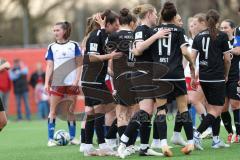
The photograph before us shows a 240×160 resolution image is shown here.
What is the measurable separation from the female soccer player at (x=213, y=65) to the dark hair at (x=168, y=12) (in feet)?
3.75

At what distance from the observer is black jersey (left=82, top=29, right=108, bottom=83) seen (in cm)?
1120

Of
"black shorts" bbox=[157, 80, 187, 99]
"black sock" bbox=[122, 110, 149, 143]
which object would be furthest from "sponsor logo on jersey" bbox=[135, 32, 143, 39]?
"black sock" bbox=[122, 110, 149, 143]

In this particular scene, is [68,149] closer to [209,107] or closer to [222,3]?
[209,107]

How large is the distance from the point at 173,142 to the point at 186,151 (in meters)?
1.52

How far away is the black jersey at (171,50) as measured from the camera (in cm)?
1041

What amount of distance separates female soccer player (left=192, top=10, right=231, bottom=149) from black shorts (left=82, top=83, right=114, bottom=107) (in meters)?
1.67

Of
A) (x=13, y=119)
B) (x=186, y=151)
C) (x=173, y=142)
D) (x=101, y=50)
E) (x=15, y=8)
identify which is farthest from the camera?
(x=15, y=8)

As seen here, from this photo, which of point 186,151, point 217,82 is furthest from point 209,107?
point 186,151

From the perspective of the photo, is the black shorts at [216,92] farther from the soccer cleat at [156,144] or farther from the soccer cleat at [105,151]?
the soccer cleat at [105,151]

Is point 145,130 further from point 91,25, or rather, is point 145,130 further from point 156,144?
point 91,25

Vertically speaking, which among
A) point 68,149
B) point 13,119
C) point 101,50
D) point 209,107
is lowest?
point 13,119

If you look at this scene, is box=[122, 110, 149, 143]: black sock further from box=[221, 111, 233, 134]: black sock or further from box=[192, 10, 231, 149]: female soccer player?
box=[221, 111, 233, 134]: black sock

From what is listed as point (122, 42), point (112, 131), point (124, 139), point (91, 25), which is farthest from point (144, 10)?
point (112, 131)

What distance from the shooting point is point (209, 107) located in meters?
11.6
